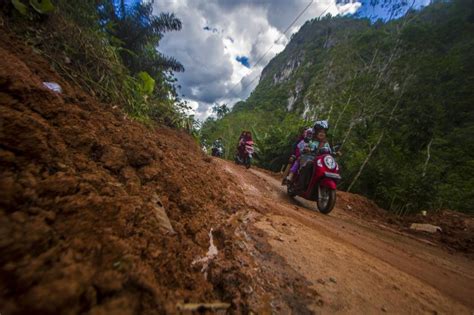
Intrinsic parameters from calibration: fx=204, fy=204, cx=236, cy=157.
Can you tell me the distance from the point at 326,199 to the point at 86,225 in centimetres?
384

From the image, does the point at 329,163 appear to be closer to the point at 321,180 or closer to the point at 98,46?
the point at 321,180

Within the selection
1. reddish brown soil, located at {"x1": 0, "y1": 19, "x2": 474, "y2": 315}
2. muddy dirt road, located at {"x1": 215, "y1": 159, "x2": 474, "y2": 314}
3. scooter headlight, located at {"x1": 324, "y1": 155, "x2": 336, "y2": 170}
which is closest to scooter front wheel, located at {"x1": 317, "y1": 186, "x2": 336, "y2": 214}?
scooter headlight, located at {"x1": 324, "y1": 155, "x2": 336, "y2": 170}

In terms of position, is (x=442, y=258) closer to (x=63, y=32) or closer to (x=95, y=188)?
(x=95, y=188)

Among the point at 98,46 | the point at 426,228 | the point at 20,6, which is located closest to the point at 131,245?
the point at 20,6

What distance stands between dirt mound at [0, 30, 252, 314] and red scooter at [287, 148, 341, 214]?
2.70 m

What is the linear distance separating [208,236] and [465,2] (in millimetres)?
46863

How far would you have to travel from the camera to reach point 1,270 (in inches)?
21.7

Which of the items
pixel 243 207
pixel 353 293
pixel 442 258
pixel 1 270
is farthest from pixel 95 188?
pixel 442 258

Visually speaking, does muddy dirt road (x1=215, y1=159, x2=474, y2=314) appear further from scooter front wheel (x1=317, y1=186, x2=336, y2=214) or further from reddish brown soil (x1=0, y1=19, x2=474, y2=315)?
scooter front wheel (x1=317, y1=186, x2=336, y2=214)

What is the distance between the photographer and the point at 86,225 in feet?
2.59

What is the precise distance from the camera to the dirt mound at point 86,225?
23.0 inches

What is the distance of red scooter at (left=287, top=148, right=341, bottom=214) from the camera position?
12.0 ft

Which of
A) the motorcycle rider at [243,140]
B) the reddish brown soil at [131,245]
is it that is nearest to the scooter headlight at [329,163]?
the reddish brown soil at [131,245]

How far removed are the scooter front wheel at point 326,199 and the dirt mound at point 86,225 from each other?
2.70 meters
